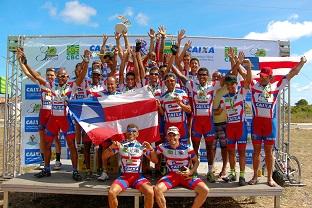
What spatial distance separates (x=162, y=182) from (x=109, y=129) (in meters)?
1.37

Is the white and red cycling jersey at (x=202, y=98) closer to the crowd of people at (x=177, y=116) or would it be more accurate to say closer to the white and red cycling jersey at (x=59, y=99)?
the crowd of people at (x=177, y=116)

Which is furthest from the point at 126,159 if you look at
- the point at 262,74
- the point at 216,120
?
the point at 262,74

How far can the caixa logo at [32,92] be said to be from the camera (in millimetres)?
9891

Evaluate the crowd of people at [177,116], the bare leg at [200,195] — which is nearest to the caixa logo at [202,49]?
the crowd of people at [177,116]

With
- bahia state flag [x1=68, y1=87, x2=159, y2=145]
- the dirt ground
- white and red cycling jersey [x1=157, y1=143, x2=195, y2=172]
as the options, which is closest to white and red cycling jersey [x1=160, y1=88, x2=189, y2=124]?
bahia state flag [x1=68, y1=87, x2=159, y2=145]

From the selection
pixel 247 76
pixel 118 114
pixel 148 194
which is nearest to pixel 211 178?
pixel 148 194

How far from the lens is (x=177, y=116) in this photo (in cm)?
694

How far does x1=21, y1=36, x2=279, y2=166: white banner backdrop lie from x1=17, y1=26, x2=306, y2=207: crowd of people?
7.17 feet

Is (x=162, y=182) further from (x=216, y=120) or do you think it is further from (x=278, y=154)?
(x=278, y=154)

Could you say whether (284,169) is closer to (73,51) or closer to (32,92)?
(73,51)

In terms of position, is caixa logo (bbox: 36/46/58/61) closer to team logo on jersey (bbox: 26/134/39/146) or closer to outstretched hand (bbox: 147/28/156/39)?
team logo on jersey (bbox: 26/134/39/146)

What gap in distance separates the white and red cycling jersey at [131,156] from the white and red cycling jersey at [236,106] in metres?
1.67

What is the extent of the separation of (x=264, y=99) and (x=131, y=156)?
246cm

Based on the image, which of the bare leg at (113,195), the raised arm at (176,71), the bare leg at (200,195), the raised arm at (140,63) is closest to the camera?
the bare leg at (113,195)
